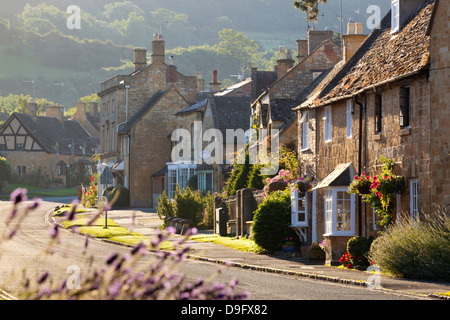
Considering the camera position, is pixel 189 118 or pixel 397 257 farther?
pixel 189 118

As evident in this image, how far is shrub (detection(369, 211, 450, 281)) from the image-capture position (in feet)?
64.7

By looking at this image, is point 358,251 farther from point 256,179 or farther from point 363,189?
point 256,179

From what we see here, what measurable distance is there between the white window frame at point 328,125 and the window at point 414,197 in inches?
249

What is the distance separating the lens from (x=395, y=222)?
23.5m

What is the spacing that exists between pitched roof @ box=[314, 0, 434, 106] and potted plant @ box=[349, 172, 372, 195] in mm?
2825

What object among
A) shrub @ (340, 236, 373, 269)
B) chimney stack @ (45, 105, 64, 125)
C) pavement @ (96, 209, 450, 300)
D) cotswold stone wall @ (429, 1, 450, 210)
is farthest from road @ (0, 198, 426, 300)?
chimney stack @ (45, 105, 64, 125)

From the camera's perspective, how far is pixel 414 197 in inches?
892

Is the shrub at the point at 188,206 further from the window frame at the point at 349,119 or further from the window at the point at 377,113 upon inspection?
the window at the point at 377,113

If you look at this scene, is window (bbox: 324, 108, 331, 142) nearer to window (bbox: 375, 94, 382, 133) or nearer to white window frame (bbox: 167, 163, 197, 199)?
window (bbox: 375, 94, 382, 133)

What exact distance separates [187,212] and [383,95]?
19981mm

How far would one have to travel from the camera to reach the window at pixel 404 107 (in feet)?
76.9

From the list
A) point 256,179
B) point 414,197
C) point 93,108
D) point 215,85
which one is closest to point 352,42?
point 256,179

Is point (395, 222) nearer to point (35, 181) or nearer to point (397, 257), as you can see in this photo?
point (397, 257)
